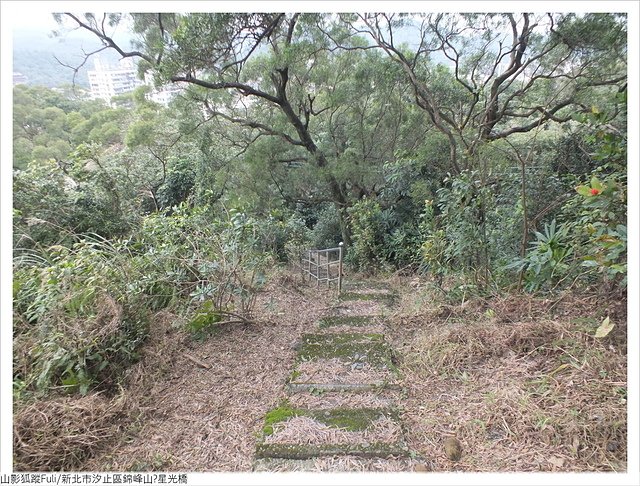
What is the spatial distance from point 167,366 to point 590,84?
21.7ft

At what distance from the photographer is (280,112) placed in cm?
689

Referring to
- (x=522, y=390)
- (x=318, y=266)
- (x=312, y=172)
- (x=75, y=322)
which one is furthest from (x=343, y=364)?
(x=312, y=172)

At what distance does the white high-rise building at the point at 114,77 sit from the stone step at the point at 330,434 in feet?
17.7

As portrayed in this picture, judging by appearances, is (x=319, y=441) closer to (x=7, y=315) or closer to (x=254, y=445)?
(x=254, y=445)

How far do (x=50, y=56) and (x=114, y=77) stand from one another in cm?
329

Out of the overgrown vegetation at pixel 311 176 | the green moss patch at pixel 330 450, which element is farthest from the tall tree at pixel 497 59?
the green moss patch at pixel 330 450

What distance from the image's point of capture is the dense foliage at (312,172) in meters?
2.25

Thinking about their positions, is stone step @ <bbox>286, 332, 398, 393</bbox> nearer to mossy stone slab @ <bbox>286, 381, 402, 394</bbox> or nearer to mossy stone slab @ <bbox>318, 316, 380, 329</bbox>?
mossy stone slab @ <bbox>286, 381, 402, 394</bbox>

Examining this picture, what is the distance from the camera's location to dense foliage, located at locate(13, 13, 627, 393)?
2246 millimetres

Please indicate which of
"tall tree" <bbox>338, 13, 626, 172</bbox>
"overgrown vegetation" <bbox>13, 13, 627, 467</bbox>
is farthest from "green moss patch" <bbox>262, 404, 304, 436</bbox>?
"tall tree" <bbox>338, 13, 626, 172</bbox>

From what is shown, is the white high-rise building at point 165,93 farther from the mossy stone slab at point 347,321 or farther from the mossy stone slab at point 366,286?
the mossy stone slab at point 347,321

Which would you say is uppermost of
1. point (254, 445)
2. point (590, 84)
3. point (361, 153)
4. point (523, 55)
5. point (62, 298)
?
point (523, 55)

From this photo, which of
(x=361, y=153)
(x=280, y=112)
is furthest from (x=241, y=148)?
(x=361, y=153)

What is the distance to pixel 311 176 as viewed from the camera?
7145mm
